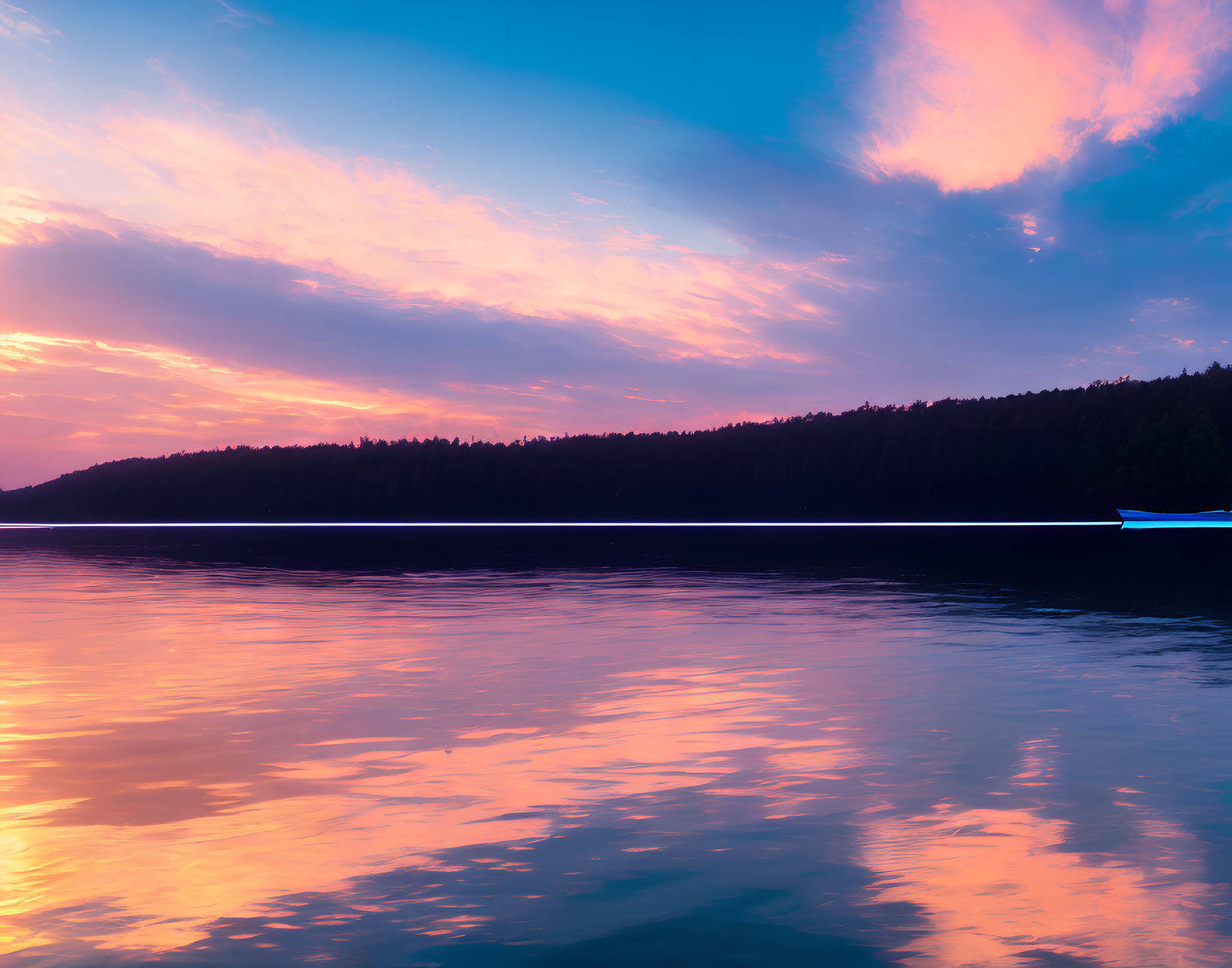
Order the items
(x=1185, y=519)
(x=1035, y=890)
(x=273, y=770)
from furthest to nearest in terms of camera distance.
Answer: (x=1185, y=519)
(x=273, y=770)
(x=1035, y=890)

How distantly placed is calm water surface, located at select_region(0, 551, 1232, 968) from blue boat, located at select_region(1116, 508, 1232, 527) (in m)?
130

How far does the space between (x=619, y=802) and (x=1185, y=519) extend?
491 ft

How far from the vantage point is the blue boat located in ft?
474

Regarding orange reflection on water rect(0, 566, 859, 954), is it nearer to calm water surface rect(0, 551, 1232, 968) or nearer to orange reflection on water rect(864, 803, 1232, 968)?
calm water surface rect(0, 551, 1232, 968)

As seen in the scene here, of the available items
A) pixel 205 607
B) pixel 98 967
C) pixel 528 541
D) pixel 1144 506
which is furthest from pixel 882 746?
pixel 1144 506

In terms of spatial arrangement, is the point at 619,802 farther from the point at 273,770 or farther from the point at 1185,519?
the point at 1185,519

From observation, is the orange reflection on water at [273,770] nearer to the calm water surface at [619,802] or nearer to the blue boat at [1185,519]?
the calm water surface at [619,802]

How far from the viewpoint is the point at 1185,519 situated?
474 ft

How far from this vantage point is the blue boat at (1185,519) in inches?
5689

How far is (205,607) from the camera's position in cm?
3731

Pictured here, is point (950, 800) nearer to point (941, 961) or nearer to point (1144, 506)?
point (941, 961)

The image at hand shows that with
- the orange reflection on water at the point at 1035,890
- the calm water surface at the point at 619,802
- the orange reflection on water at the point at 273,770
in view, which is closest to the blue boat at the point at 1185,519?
the calm water surface at the point at 619,802

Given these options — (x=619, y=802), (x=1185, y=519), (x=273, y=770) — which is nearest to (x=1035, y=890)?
(x=619, y=802)

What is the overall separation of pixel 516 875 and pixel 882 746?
6936 mm
